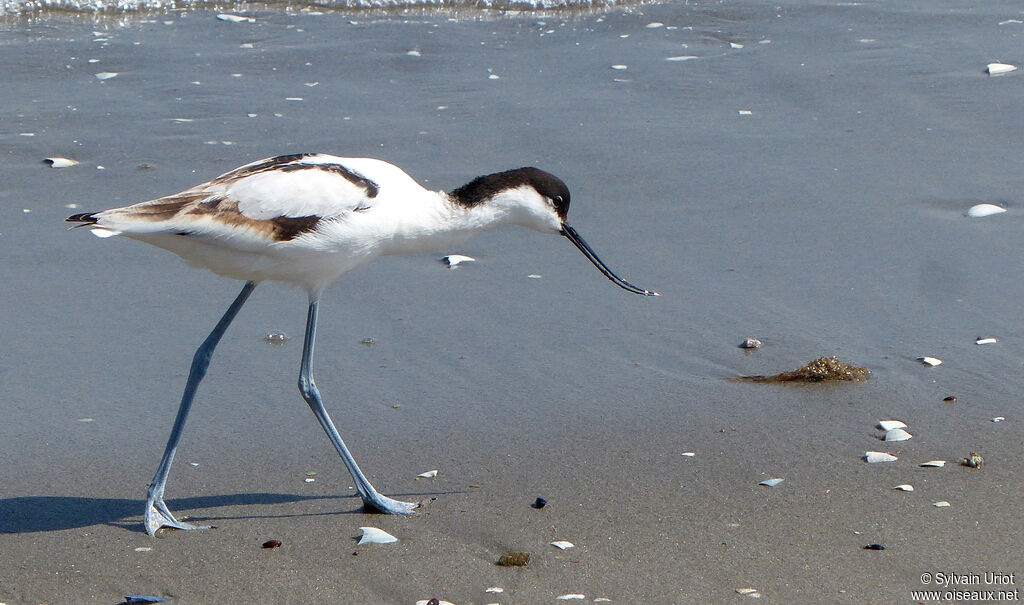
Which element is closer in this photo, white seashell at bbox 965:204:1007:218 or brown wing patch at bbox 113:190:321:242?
brown wing patch at bbox 113:190:321:242

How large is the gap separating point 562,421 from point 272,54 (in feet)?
18.7

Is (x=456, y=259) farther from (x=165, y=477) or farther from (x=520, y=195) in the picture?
(x=165, y=477)

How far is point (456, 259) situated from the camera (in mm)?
5871

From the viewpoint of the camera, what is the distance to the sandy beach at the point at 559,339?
3607mm

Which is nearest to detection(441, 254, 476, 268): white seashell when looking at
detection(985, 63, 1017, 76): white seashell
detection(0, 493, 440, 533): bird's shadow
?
detection(0, 493, 440, 533): bird's shadow

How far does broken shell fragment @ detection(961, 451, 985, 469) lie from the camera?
4051 millimetres

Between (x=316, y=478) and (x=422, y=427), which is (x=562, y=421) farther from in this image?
(x=316, y=478)

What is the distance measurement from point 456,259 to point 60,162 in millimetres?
2649

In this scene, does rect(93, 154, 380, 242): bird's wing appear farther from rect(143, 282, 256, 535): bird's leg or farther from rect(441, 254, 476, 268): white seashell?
rect(441, 254, 476, 268): white seashell

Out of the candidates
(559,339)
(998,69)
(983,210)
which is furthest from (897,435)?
(998,69)

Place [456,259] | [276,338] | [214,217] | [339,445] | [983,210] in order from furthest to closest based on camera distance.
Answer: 1. [983,210]
2. [456,259]
3. [276,338]
4. [339,445]
5. [214,217]

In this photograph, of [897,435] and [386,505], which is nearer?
[386,505]

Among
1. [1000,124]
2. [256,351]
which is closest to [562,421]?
[256,351]

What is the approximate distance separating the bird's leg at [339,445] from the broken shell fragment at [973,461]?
6.16ft
